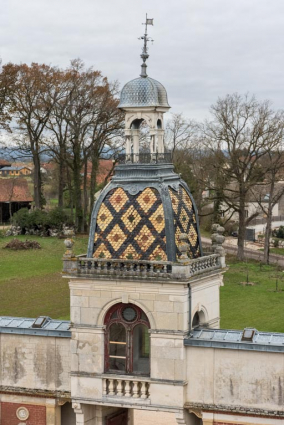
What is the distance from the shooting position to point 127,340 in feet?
89.6

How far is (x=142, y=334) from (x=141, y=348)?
0.43 metres

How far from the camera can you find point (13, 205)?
9406 cm

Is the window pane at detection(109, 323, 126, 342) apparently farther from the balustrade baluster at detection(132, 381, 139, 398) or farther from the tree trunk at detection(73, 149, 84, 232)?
the tree trunk at detection(73, 149, 84, 232)

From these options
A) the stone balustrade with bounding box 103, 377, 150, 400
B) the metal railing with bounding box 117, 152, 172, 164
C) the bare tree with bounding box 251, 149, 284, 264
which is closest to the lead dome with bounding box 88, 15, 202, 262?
the metal railing with bounding box 117, 152, 172, 164

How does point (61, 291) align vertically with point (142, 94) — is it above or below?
below

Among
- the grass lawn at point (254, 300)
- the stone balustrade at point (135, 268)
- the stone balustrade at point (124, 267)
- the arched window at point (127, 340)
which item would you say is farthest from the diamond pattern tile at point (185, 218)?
the grass lawn at point (254, 300)

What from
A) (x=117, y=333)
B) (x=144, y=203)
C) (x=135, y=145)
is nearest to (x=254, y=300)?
(x=117, y=333)

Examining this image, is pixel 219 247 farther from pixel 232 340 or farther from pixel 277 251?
pixel 277 251

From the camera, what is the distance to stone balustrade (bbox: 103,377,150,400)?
26.8m

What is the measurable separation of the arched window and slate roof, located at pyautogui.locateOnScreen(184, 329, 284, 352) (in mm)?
1511

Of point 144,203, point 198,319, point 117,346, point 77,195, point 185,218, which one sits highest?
point 77,195

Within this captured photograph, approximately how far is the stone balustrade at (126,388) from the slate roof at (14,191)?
66782 millimetres

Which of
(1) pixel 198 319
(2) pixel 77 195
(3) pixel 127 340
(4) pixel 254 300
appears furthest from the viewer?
(2) pixel 77 195

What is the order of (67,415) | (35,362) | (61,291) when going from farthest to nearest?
(61,291) < (67,415) < (35,362)
